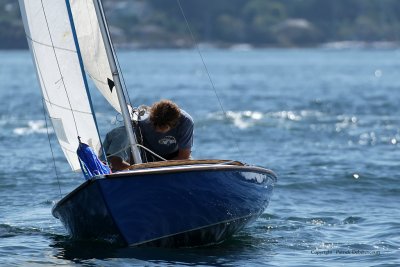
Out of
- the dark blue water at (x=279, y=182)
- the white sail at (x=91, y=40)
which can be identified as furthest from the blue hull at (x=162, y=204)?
the white sail at (x=91, y=40)

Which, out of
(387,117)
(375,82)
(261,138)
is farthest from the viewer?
(375,82)

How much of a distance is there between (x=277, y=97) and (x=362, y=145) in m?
23.0

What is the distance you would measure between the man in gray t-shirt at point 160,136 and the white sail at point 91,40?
379 millimetres

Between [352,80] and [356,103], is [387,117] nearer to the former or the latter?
[356,103]

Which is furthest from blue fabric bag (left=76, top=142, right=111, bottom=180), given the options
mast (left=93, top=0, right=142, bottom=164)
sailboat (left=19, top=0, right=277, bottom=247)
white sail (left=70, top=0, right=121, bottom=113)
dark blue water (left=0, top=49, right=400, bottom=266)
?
white sail (left=70, top=0, right=121, bottom=113)

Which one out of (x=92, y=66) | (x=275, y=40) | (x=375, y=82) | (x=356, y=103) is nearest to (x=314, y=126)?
(x=356, y=103)

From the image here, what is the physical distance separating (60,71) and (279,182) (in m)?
8.12

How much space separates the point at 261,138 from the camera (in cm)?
3194

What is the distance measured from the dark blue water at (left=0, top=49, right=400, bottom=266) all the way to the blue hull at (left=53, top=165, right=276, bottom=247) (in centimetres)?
24

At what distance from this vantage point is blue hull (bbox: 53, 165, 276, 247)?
14.1 metres

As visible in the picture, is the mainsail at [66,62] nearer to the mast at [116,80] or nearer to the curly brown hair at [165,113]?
the mast at [116,80]

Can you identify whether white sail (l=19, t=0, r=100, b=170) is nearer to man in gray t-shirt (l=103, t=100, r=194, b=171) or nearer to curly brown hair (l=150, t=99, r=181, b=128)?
man in gray t-shirt (l=103, t=100, r=194, b=171)

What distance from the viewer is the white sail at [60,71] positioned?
1494cm

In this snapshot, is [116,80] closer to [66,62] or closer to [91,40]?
[91,40]
